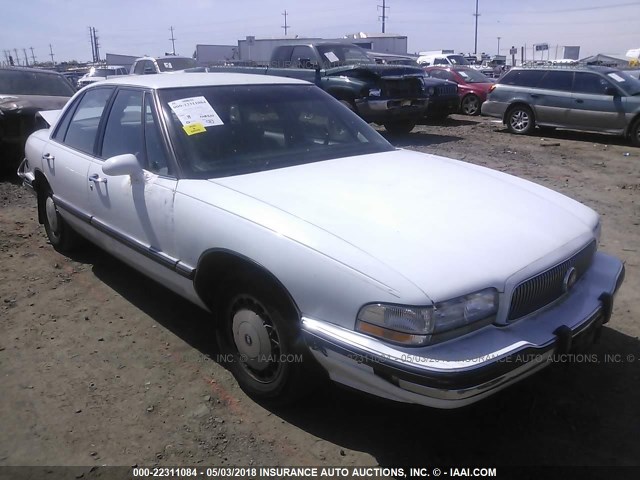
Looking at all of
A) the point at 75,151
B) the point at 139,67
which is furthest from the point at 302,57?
the point at 75,151

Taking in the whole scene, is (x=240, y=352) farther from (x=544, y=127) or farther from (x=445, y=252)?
(x=544, y=127)

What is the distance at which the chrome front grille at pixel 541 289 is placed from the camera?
2371 millimetres

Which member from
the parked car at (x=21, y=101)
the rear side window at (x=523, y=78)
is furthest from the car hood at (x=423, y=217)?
the rear side window at (x=523, y=78)

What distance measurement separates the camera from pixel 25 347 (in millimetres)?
3568

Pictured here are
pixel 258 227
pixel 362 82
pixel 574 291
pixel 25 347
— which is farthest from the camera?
pixel 362 82

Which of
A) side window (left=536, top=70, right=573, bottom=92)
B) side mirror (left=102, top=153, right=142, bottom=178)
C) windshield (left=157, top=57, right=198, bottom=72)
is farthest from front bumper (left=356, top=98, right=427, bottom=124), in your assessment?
windshield (left=157, top=57, right=198, bottom=72)

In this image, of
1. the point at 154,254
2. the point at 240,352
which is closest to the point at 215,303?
the point at 240,352

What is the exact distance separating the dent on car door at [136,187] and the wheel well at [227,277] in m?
0.32

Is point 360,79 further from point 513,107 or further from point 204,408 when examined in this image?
point 204,408

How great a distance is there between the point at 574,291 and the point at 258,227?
5.32ft

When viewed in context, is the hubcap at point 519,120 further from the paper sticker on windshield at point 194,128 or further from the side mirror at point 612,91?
the paper sticker on windshield at point 194,128

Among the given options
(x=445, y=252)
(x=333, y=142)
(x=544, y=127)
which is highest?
(x=333, y=142)

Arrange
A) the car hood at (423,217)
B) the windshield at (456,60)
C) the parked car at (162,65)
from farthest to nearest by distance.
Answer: the windshield at (456,60) → the parked car at (162,65) → the car hood at (423,217)

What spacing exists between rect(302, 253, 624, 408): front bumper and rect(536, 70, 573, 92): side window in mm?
10659
